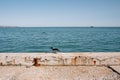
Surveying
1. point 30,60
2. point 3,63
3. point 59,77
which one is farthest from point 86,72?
point 3,63

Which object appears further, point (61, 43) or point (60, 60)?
point (61, 43)

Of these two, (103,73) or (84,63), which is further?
(84,63)

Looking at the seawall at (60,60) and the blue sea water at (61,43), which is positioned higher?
the seawall at (60,60)

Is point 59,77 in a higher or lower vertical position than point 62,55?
lower

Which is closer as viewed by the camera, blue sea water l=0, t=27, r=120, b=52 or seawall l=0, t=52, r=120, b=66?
seawall l=0, t=52, r=120, b=66

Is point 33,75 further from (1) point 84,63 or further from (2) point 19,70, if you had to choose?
(1) point 84,63

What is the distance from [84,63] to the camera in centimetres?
437

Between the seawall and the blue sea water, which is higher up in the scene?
the seawall

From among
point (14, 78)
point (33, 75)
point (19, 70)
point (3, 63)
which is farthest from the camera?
point (3, 63)

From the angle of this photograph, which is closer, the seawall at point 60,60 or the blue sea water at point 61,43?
the seawall at point 60,60

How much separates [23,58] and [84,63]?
65.7 inches

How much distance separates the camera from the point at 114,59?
14.3ft

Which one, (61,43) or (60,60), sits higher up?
(60,60)

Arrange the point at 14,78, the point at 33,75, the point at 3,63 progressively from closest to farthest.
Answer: the point at 14,78 < the point at 33,75 < the point at 3,63
